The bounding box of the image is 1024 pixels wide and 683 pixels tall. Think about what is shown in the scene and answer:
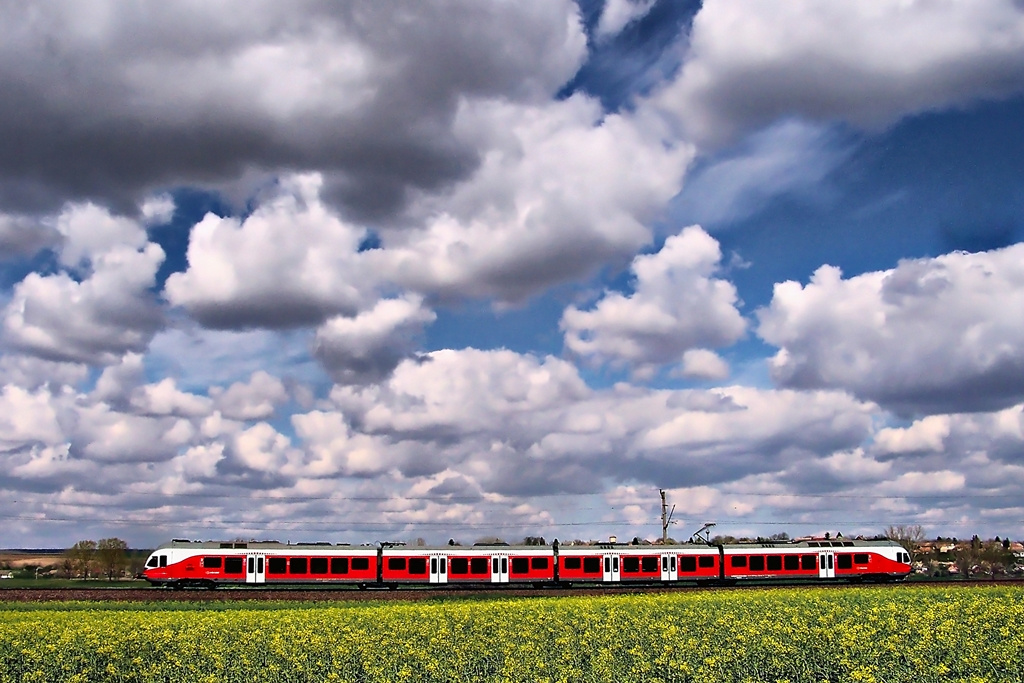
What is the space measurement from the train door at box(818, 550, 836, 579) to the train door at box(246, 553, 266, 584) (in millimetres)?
39950

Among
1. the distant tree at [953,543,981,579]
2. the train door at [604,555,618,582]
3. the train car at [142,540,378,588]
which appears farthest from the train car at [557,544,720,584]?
the distant tree at [953,543,981,579]

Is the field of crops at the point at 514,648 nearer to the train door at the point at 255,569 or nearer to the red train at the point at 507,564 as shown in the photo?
the train door at the point at 255,569

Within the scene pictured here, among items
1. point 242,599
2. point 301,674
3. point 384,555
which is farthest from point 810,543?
point 301,674

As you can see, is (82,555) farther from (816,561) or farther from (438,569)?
(816,561)

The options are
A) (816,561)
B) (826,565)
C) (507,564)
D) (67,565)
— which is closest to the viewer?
(507,564)

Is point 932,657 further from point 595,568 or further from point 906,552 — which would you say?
point 906,552

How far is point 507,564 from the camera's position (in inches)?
2304

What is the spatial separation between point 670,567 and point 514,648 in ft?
154

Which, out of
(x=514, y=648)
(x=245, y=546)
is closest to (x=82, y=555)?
(x=245, y=546)

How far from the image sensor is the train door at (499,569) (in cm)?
5834

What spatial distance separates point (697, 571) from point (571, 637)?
152 ft

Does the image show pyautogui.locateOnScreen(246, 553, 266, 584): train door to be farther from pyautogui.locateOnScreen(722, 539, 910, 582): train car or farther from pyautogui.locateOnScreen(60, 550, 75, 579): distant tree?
pyautogui.locateOnScreen(60, 550, 75, 579): distant tree

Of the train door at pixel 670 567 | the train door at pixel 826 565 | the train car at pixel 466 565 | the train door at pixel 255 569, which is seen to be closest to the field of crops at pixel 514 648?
the train door at pixel 255 569

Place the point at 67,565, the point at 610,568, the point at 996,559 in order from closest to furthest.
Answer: the point at 610,568 < the point at 996,559 < the point at 67,565
